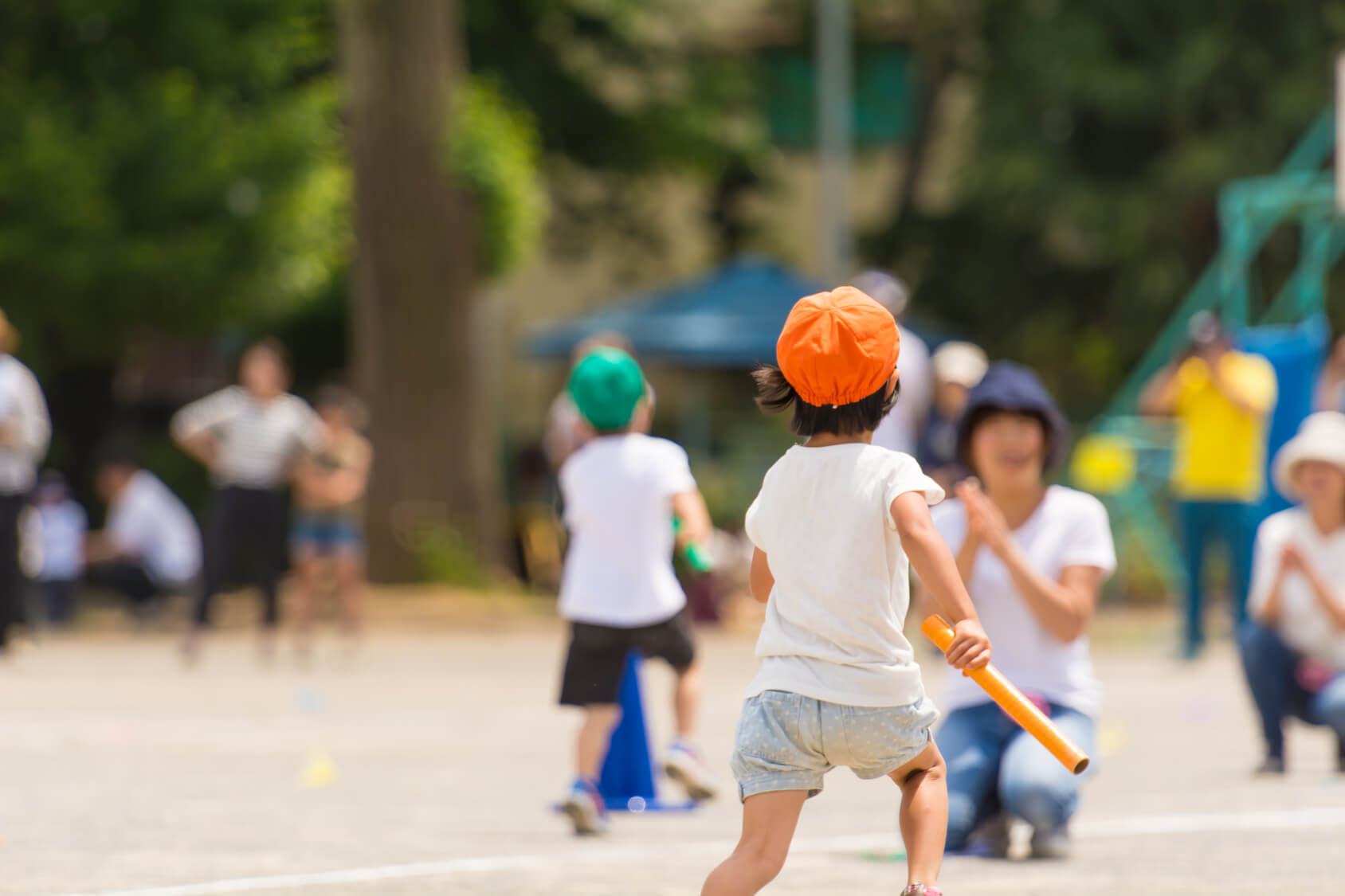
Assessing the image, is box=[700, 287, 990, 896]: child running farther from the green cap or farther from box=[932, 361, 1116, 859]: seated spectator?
the green cap

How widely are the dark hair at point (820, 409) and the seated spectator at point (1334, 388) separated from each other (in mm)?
8212

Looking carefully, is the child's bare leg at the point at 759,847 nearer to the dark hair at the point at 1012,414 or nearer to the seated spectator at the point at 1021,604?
the seated spectator at the point at 1021,604

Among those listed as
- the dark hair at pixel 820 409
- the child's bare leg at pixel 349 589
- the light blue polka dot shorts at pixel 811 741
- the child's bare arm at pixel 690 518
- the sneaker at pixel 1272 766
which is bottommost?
the child's bare leg at pixel 349 589

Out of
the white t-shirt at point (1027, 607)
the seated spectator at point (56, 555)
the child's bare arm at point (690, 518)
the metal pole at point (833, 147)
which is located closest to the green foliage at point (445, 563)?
the seated spectator at point (56, 555)

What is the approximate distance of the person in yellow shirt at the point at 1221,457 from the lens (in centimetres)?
1277

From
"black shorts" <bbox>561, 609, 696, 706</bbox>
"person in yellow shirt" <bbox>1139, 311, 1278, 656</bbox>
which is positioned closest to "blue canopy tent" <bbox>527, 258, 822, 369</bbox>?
"person in yellow shirt" <bbox>1139, 311, 1278, 656</bbox>

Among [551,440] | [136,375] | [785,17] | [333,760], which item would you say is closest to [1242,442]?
[551,440]

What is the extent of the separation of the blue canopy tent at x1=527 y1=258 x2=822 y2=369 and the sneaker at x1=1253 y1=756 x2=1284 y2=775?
48.1ft

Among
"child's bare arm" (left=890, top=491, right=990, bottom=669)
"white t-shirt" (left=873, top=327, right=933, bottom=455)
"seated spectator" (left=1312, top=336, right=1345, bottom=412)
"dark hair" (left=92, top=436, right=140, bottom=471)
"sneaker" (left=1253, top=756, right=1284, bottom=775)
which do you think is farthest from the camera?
"dark hair" (left=92, top=436, right=140, bottom=471)

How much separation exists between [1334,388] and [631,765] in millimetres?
6518

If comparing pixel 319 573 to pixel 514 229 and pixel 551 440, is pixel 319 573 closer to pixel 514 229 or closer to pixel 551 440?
pixel 551 440

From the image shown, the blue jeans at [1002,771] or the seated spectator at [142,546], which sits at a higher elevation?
the blue jeans at [1002,771]

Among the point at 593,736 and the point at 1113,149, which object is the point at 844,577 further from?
the point at 1113,149

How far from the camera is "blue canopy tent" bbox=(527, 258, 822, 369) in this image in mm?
23094
